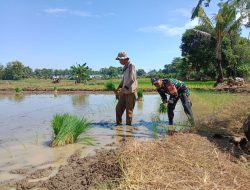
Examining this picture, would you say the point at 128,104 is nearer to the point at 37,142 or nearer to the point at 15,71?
the point at 37,142

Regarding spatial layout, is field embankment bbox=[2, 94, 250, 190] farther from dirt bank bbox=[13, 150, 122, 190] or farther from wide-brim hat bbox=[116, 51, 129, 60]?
wide-brim hat bbox=[116, 51, 129, 60]

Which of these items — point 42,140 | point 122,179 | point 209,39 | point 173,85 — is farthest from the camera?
point 209,39

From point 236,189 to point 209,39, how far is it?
3695 cm

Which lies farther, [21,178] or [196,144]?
[196,144]

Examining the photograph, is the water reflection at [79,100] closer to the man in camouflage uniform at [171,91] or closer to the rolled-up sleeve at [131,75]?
the rolled-up sleeve at [131,75]

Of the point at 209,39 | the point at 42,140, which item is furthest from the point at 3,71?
the point at 42,140

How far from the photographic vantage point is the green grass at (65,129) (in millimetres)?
6657

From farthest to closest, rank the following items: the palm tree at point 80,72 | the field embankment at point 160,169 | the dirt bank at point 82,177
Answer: the palm tree at point 80,72 < the dirt bank at point 82,177 < the field embankment at point 160,169

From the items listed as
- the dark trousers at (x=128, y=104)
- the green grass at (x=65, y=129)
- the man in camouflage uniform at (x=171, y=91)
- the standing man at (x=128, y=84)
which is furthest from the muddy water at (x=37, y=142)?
the man in camouflage uniform at (x=171, y=91)

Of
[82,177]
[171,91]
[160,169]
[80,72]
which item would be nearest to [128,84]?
[171,91]

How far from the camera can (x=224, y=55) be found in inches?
1560

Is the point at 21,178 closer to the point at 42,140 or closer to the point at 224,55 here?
the point at 42,140

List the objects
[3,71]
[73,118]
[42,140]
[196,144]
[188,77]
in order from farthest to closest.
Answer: [3,71] → [188,77] → [42,140] → [73,118] → [196,144]

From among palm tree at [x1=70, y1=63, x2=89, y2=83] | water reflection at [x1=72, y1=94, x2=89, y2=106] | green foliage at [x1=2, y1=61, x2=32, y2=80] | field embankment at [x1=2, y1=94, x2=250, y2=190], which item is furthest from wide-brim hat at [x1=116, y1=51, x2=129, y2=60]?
green foliage at [x1=2, y1=61, x2=32, y2=80]
